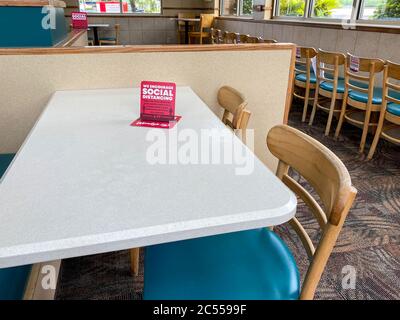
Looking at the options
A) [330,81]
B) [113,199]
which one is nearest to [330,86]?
[330,81]

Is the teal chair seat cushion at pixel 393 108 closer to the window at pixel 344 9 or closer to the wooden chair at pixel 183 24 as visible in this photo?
the window at pixel 344 9

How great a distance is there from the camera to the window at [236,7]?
6.74 m

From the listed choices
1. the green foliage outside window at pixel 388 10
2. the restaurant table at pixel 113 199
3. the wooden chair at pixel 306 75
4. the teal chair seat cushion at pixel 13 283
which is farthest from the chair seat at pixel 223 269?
the green foliage outside window at pixel 388 10

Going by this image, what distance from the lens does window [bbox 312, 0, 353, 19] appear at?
393 cm

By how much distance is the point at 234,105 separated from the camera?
155 centimetres

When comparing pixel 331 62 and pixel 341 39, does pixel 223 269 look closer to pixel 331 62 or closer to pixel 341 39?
pixel 331 62

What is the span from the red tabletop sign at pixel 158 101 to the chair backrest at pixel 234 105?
278 millimetres

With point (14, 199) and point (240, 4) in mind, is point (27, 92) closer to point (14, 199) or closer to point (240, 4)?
point (14, 199)

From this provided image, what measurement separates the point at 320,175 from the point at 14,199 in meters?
0.74

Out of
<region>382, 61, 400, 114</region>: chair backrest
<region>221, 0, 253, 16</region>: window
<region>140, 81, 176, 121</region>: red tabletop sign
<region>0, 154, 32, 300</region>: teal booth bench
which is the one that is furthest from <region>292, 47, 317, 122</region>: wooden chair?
<region>221, 0, 253, 16</region>: window

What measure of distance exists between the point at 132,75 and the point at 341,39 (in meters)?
2.93

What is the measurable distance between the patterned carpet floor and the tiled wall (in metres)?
1.54
